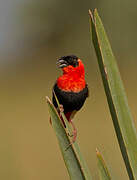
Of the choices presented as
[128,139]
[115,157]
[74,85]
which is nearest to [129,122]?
[128,139]

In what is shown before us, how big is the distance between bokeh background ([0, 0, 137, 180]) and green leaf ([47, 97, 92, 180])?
3.06 meters

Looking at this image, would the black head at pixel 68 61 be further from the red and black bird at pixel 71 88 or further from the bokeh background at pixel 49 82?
the bokeh background at pixel 49 82

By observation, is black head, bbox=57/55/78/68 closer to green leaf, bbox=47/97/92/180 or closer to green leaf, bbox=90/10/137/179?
green leaf, bbox=47/97/92/180

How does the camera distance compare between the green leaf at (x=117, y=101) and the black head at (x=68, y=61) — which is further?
the black head at (x=68, y=61)

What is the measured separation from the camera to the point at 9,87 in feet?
35.6

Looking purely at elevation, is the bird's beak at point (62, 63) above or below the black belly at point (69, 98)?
above

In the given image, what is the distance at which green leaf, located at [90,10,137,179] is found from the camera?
1323mm

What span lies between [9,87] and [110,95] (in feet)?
31.7

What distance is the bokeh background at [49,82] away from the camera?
5685mm

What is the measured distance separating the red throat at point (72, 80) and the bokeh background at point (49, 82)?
174 centimetres

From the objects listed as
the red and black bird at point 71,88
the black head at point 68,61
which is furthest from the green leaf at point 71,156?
the black head at point 68,61

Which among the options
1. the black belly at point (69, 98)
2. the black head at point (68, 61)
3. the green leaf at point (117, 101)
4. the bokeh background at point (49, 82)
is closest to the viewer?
the green leaf at point (117, 101)

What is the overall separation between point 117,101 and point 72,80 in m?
1.65

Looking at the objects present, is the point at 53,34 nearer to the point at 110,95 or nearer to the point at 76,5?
the point at 76,5
